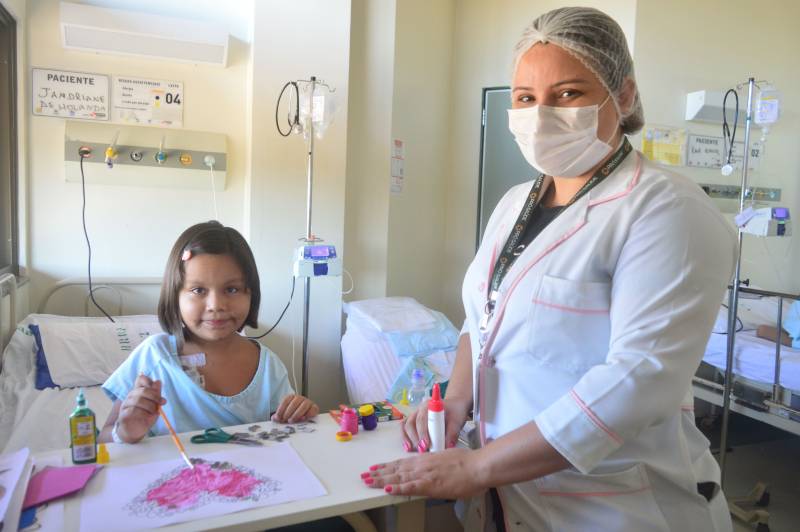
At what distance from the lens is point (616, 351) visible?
0.99m

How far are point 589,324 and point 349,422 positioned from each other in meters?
0.69

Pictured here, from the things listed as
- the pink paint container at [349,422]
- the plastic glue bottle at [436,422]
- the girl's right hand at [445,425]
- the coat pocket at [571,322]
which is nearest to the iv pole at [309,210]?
the pink paint container at [349,422]

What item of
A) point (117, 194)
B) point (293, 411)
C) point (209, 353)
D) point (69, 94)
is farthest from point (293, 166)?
point (293, 411)

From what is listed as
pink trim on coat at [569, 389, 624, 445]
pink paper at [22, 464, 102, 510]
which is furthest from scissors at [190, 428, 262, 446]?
pink trim on coat at [569, 389, 624, 445]

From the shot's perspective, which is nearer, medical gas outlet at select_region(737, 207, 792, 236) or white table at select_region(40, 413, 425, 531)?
white table at select_region(40, 413, 425, 531)

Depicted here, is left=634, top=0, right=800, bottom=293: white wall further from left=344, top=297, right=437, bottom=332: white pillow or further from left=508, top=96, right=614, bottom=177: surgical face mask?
left=508, top=96, right=614, bottom=177: surgical face mask

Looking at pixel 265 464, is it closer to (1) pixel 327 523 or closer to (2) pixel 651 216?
(1) pixel 327 523

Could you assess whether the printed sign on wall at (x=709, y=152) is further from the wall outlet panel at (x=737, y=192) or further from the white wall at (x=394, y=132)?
the white wall at (x=394, y=132)

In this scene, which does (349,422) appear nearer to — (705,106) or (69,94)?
(69,94)

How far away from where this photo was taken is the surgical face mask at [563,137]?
1176 mm

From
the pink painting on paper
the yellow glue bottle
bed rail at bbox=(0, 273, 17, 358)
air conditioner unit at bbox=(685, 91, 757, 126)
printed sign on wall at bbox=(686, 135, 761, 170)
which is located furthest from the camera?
printed sign on wall at bbox=(686, 135, 761, 170)

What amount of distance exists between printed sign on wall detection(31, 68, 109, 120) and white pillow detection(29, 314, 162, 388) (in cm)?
104

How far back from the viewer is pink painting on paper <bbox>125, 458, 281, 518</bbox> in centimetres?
109

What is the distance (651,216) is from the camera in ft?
3.33
